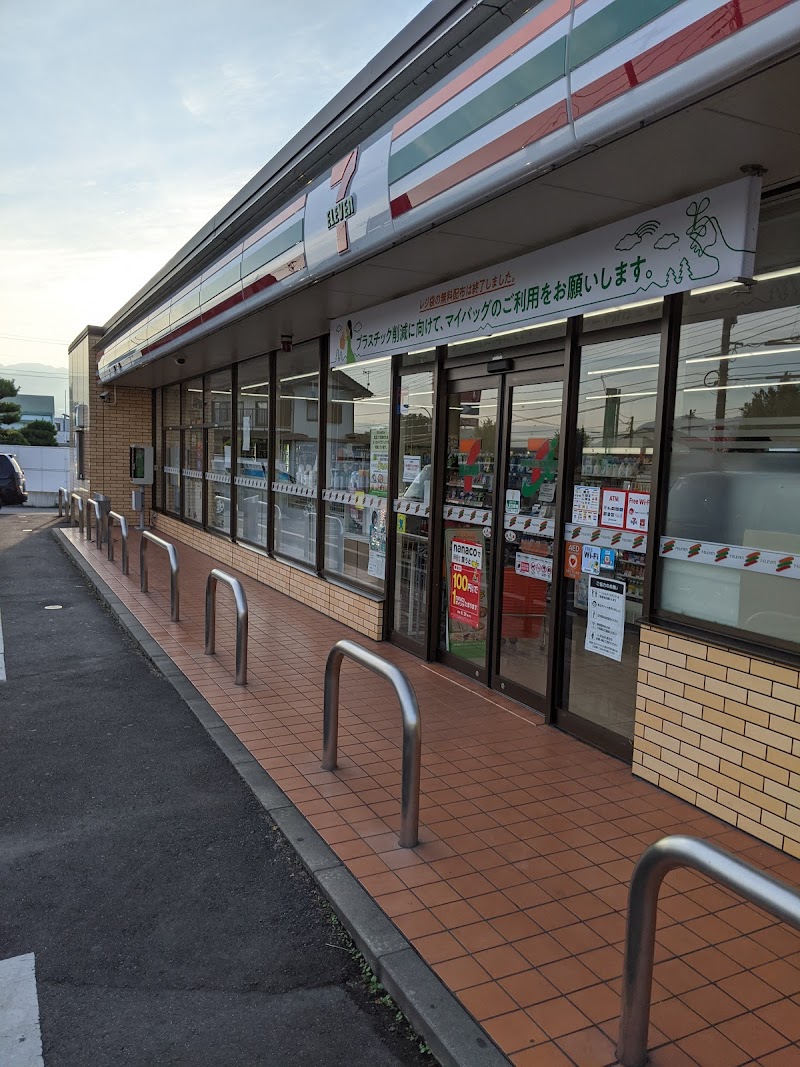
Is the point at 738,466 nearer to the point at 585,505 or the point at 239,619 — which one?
the point at 585,505

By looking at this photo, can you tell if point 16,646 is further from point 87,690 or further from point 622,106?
point 622,106

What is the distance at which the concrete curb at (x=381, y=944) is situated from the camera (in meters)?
2.35

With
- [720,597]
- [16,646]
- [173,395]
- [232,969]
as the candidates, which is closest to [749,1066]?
[232,969]

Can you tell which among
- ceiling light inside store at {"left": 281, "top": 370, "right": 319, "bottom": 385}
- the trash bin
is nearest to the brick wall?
the trash bin

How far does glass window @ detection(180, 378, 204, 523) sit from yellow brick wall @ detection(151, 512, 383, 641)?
618mm

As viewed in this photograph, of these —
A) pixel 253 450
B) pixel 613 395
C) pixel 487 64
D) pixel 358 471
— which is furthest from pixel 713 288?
pixel 253 450

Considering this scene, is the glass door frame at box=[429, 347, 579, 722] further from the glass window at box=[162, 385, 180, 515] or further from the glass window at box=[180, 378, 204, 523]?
the glass window at box=[162, 385, 180, 515]

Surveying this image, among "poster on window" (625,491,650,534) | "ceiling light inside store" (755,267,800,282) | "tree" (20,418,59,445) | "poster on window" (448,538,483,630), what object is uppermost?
"ceiling light inside store" (755,267,800,282)

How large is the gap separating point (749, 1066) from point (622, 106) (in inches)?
116

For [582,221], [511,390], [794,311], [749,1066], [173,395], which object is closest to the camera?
[749,1066]

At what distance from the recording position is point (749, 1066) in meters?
2.28

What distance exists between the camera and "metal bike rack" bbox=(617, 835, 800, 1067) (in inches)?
69.2

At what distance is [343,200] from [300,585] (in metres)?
4.84

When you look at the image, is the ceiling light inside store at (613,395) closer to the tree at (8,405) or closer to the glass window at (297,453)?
the glass window at (297,453)
